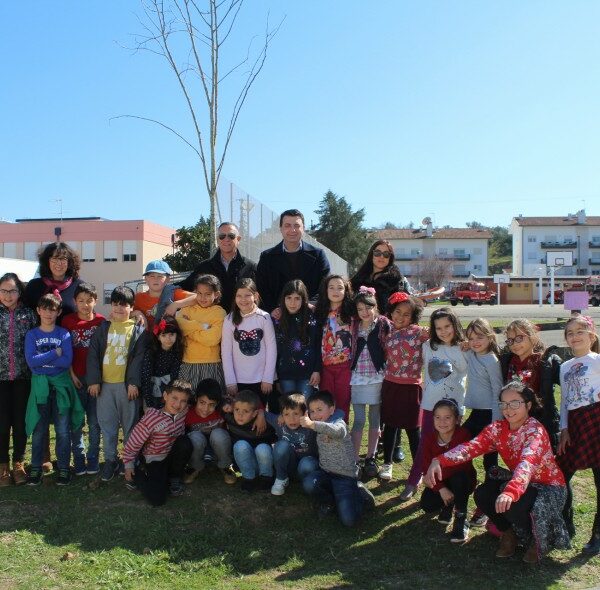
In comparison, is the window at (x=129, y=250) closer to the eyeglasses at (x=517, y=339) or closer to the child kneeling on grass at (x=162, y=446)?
the child kneeling on grass at (x=162, y=446)

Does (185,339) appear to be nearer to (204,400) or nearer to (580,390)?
(204,400)

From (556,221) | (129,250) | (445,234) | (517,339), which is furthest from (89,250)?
(556,221)

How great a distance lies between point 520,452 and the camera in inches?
166

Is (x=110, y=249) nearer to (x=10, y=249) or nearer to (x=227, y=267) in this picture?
(x=10, y=249)

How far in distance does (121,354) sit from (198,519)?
1.59m

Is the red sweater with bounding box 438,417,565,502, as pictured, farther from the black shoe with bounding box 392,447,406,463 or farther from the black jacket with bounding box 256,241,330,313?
the black jacket with bounding box 256,241,330,313

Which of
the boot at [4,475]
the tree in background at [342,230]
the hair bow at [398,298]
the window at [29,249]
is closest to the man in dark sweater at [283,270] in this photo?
the hair bow at [398,298]

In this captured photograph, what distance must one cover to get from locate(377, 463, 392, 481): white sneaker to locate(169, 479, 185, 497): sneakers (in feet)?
5.77

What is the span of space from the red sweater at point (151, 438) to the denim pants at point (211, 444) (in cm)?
20

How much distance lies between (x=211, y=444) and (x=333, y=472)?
3.63ft

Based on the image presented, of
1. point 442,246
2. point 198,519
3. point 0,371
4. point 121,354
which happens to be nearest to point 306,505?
point 198,519

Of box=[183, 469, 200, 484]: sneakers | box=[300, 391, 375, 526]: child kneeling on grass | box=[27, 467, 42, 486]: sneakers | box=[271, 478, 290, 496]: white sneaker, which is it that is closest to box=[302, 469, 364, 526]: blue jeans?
box=[300, 391, 375, 526]: child kneeling on grass

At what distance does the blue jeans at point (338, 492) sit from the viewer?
4.62m

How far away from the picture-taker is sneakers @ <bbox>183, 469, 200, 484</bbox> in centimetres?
522
